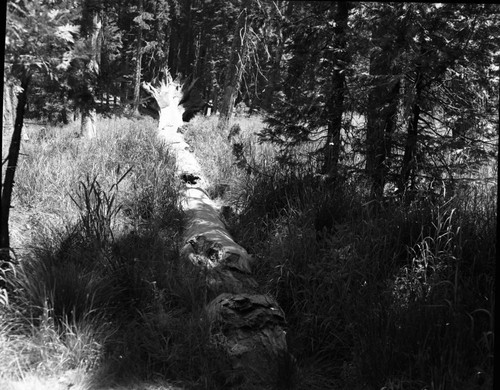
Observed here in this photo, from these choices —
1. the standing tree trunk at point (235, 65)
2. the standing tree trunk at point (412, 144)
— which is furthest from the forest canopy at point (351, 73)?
the standing tree trunk at point (235, 65)

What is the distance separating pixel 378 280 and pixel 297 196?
71.7 inches

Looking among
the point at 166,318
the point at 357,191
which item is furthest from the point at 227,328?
the point at 357,191

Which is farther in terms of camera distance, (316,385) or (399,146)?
(399,146)

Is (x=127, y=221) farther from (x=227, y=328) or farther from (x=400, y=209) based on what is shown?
(x=400, y=209)

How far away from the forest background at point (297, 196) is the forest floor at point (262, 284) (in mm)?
19

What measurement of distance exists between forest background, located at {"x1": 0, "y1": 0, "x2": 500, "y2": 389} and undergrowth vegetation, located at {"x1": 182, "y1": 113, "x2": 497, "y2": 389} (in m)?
0.02

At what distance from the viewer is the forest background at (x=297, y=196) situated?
9.97 feet

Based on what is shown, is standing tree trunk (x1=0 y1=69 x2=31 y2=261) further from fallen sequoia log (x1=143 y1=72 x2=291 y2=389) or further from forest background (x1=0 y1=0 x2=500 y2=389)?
fallen sequoia log (x1=143 y1=72 x2=291 y2=389)

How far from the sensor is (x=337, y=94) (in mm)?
5754

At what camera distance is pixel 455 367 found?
2744mm

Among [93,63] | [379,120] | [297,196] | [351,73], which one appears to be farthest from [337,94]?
[93,63]

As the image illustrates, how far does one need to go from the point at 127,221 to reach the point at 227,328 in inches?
88.3

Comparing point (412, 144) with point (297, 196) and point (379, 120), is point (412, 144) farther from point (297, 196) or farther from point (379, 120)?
point (297, 196)

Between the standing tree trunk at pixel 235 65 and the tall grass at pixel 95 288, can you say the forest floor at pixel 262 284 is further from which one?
the standing tree trunk at pixel 235 65
